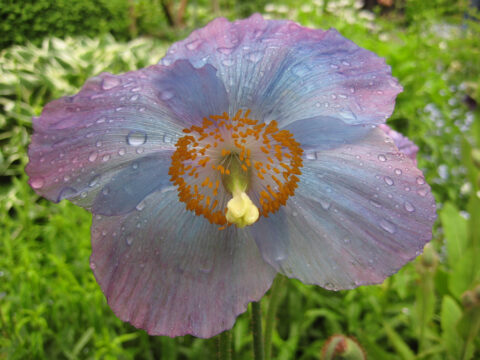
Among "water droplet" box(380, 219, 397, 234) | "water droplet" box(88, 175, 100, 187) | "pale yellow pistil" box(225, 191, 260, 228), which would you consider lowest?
"water droplet" box(380, 219, 397, 234)

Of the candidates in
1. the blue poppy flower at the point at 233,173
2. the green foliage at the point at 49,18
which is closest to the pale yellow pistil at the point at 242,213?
the blue poppy flower at the point at 233,173

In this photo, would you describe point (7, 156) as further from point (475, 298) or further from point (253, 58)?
point (475, 298)

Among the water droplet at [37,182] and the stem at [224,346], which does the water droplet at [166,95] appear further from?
the stem at [224,346]

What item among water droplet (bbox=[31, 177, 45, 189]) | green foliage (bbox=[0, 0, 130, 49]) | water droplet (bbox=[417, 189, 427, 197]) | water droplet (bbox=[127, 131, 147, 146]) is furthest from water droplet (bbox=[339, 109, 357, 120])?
green foliage (bbox=[0, 0, 130, 49])

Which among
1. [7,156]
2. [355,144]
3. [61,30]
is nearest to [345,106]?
[355,144]

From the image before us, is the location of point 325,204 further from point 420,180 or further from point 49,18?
point 49,18

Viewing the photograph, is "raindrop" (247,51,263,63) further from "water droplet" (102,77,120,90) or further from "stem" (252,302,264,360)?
"stem" (252,302,264,360)

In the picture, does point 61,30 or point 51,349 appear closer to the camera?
point 51,349
